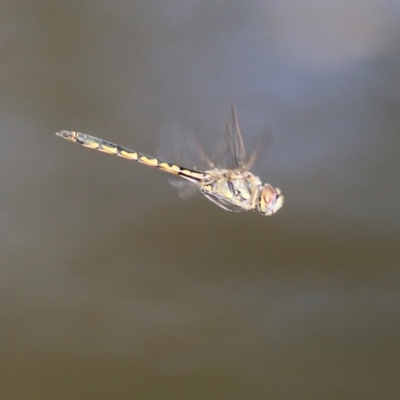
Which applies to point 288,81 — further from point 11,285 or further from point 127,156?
point 11,285

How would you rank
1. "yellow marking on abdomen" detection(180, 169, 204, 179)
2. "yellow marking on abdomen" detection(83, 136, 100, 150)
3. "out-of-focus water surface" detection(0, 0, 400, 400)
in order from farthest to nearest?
"out-of-focus water surface" detection(0, 0, 400, 400) < "yellow marking on abdomen" detection(180, 169, 204, 179) < "yellow marking on abdomen" detection(83, 136, 100, 150)

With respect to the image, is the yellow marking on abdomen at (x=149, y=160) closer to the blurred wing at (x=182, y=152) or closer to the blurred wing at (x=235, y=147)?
the blurred wing at (x=182, y=152)

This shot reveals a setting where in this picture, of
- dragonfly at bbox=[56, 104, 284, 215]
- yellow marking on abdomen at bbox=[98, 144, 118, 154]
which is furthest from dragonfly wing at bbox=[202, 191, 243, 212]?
yellow marking on abdomen at bbox=[98, 144, 118, 154]

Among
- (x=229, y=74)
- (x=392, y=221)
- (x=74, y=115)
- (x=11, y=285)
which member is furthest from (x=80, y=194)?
(x=392, y=221)

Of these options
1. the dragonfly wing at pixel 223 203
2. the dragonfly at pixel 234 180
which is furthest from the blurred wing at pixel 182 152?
the dragonfly wing at pixel 223 203

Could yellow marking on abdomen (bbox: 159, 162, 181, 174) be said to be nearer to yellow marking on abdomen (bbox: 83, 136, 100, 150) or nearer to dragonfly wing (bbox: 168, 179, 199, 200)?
dragonfly wing (bbox: 168, 179, 199, 200)

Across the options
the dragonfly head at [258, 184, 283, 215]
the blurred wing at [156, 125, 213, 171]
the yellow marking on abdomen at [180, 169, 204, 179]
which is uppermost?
the blurred wing at [156, 125, 213, 171]

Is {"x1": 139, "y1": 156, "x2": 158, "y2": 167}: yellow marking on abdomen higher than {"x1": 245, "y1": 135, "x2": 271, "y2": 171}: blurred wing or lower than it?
lower
